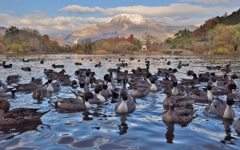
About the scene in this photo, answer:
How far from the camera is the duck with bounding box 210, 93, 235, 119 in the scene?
444 inches

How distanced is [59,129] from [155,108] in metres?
5.42

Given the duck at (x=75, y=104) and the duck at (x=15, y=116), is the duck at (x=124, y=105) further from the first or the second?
the duck at (x=15, y=116)

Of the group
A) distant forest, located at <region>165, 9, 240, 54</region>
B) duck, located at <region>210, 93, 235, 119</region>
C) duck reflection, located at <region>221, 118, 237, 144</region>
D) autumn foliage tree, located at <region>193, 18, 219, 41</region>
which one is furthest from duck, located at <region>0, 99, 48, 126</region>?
autumn foliage tree, located at <region>193, 18, 219, 41</region>

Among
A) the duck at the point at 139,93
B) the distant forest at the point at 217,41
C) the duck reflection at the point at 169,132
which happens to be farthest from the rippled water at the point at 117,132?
the distant forest at the point at 217,41

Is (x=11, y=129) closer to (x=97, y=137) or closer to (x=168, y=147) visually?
(x=97, y=137)

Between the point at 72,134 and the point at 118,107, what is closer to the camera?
the point at 72,134

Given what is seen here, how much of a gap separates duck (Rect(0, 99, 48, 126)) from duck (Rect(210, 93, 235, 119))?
7.64 m

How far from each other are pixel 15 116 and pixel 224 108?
8770 mm

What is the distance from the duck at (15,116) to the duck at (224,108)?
25.1ft

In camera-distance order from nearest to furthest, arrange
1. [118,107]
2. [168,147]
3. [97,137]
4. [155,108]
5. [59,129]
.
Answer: [168,147], [97,137], [59,129], [118,107], [155,108]

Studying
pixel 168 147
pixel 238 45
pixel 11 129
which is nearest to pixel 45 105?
pixel 11 129

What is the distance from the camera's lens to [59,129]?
10.1 meters

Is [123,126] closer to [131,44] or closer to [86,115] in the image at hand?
[86,115]

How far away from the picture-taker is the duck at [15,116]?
10469 mm
